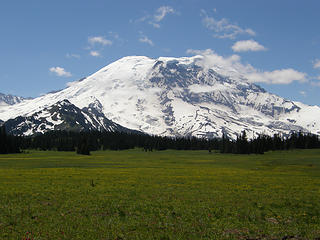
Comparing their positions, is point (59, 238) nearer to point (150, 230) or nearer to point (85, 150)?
point (150, 230)

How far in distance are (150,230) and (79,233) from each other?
13.9 ft

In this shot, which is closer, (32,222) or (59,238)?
(59,238)

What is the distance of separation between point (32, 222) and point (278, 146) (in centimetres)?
18417

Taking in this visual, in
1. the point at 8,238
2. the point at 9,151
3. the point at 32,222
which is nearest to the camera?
the point at 8,238

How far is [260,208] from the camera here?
26.2m

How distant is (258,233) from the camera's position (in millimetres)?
19062

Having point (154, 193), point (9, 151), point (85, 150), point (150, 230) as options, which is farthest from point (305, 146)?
point (150, 230)

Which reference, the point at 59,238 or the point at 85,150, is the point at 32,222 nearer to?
the point at 59,238

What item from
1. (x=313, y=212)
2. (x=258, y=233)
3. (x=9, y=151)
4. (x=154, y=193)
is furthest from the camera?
(x=9, y=151)

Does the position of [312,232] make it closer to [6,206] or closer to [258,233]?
[258,233]

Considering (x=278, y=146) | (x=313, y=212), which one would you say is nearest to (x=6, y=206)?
(x=313, y=212)

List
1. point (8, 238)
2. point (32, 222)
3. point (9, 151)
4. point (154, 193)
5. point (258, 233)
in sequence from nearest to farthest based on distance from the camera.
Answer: point (8, 238) < point (258, 233) < point (32, 222) < point (154, 193) < point (9, 151)

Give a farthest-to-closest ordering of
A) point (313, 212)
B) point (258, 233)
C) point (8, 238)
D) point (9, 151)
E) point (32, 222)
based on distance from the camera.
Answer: point (9, 151) < point (313, 212) < point (32, 222) < point (258, 233) < point (8, 238)

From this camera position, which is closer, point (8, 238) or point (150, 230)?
point (8, 238)
